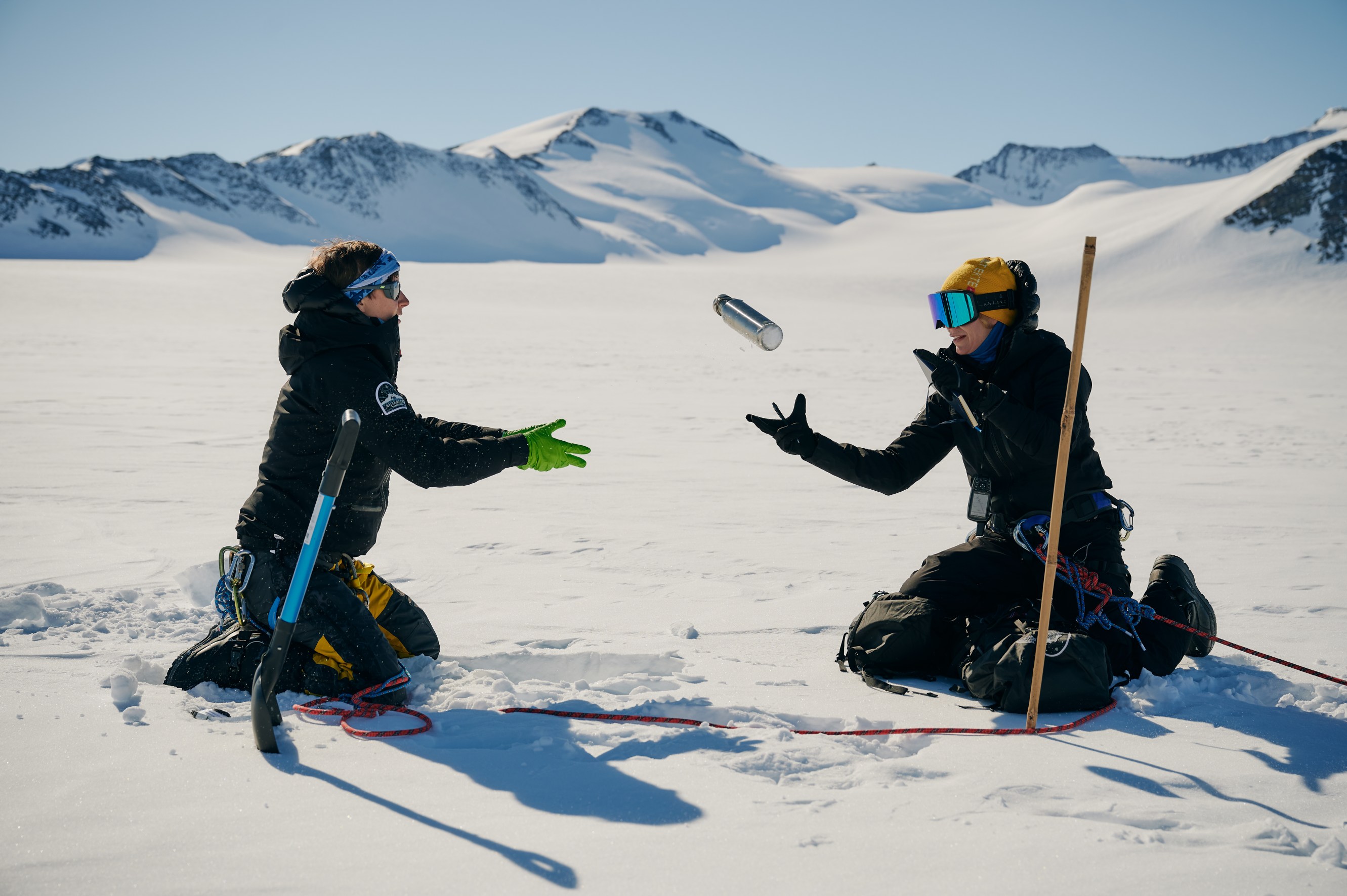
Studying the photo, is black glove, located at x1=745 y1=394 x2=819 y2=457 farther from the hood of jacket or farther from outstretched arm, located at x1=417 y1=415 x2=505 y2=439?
the hood of jacket

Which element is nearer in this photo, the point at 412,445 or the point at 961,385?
the point at 412,445

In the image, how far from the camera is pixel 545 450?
3.44m

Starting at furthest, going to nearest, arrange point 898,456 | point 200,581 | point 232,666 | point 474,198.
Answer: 1. point 474,198
2. point 200,581
3. point 898,456
4. point 232,666

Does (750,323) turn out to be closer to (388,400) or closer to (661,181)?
(388,400)

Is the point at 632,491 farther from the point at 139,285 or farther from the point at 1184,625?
the point at 139,285

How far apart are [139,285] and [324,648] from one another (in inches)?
1079

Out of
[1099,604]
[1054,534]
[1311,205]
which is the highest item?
[1311,205]

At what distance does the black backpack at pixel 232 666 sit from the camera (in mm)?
3342

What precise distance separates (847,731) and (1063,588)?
1.14 meters

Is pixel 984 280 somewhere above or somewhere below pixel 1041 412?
→ above

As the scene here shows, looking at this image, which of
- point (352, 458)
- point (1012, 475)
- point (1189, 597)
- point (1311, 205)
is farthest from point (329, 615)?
point (1311, 205)

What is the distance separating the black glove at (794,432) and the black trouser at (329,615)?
1553 mm

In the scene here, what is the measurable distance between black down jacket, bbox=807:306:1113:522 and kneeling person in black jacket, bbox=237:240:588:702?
120 cm

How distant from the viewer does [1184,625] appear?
11.9 feet
